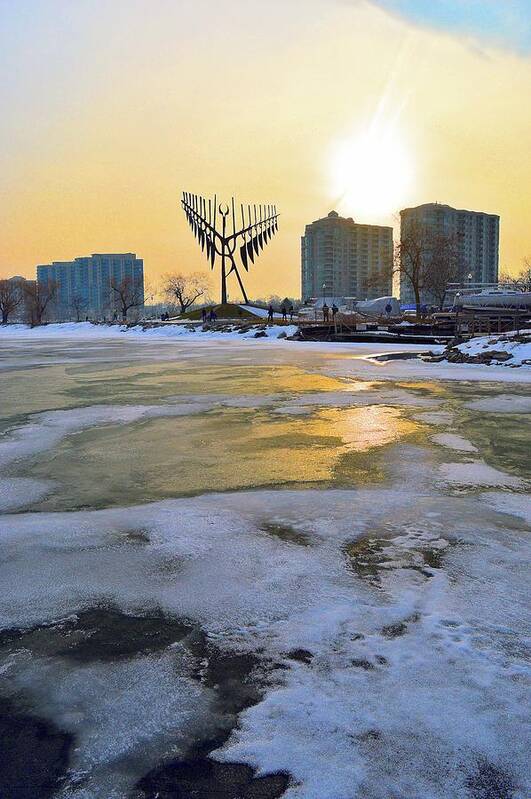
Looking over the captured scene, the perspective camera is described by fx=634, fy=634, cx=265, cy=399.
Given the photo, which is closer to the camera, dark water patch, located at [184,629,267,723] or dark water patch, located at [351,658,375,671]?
dark water patch, located at [184,629,267,723]

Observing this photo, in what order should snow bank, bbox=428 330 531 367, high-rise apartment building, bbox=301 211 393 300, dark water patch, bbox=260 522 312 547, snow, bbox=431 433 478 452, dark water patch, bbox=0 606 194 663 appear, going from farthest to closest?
high-rise apartment building, bbox=301 211 393 300
snow bank, bbox=428 330 531 367
snow, bbox=431 433 478 452
dark water patch, bbox=260 522 312 547
dark water patch, bbox=0 606 194 663

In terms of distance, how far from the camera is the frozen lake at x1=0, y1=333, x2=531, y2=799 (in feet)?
7.64

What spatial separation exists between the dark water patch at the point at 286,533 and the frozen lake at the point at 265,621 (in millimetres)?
27

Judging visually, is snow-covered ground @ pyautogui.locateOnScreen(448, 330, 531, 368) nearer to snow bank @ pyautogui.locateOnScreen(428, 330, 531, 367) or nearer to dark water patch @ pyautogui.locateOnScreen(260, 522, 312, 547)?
snow bank @ pyautogui.locateOnScreen(428, 330, 531, 367)

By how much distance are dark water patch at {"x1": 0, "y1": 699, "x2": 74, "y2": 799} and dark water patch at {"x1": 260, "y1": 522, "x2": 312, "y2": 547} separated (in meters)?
2.35

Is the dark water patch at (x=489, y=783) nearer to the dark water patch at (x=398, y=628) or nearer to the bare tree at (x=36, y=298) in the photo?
the dark water patch at (x=398, y=628)

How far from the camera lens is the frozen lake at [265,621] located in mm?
2328

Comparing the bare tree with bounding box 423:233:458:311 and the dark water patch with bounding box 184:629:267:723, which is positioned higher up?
the bare tree with bounding box 423:233:458:311

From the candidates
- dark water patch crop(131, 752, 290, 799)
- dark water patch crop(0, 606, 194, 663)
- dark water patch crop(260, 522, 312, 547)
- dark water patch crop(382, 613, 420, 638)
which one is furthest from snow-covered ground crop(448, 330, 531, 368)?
dark water patch crop(131, 752, 290, 799)

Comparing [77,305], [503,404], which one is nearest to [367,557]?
[503,404]

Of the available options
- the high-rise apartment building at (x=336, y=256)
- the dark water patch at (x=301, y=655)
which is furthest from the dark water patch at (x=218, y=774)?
the high-rise apartment building at (x=336, y=256)

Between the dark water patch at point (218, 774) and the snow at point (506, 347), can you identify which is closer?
the dark water patch at point (218, 774)

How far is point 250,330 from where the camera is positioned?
48.8m

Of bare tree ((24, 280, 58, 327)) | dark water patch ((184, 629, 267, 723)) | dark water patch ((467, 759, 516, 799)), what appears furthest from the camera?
bare tree ((24, 280, 58, 327))
